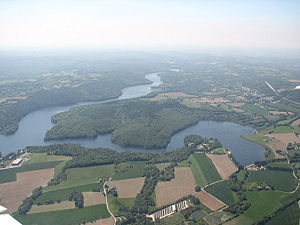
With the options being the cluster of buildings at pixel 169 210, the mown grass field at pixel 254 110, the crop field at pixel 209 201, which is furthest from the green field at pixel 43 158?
the mown grass field at pixel 254 110

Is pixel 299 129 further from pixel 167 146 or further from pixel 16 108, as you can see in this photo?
pixel 16 108

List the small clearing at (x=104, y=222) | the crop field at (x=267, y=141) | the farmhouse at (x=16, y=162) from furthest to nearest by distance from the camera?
the crop field at (x=267, y=141)
the farmhouse at (x=16, y=162)
the small clearing at (x=104, y=222)

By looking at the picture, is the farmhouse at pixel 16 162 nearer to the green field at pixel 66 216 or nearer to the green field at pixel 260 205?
the green field at pixel 66 216

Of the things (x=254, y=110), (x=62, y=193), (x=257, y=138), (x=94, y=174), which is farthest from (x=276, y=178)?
(x=254, y=110)

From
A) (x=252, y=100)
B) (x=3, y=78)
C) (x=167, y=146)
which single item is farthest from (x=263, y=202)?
(x=3, y=78)

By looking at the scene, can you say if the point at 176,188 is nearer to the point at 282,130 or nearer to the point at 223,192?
the point at 223,192

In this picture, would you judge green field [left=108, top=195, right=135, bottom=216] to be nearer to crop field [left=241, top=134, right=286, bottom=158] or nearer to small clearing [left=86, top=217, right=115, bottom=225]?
small clearing [left=86, top=217, right=115, bottom=225]

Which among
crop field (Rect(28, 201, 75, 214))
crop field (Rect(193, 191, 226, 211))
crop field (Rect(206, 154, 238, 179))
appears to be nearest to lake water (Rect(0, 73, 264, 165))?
crop field (Rect(206, 154, 238, 179))
